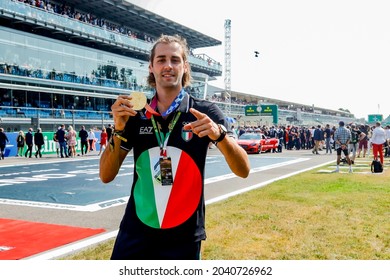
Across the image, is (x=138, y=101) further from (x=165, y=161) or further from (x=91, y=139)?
(x=91, y=139)

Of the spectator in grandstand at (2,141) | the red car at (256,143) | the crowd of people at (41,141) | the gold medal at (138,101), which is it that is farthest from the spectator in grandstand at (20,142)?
the gold medal at (138,101)

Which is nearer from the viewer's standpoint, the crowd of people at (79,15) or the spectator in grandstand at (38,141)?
the spectator in grandstand at (38,141)

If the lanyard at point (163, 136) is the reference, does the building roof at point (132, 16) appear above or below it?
above

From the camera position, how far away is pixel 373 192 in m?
8.80

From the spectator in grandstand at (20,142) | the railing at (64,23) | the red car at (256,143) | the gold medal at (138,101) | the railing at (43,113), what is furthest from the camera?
the railing at (64,23)

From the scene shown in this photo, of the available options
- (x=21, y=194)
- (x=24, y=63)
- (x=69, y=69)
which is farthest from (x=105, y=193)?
(x=69, y=69)

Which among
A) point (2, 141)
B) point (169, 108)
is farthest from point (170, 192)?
point (2, 141)

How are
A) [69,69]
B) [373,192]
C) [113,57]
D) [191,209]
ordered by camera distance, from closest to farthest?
1. [191,209]
2. [373,192]
3. [69,69]
4. [113,57]

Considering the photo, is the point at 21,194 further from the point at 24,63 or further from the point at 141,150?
the point at 24,63

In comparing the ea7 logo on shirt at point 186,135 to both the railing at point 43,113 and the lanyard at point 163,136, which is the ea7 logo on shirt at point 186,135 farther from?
the railing at point 43,113

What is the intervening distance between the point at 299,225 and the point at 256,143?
18.4 m

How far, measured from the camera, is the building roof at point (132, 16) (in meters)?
36.6

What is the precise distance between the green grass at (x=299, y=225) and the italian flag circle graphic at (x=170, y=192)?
258cm
